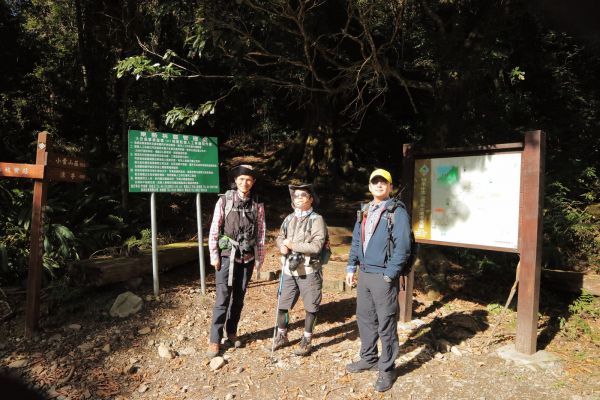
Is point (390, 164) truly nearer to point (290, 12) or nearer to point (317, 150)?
point (317, 150)

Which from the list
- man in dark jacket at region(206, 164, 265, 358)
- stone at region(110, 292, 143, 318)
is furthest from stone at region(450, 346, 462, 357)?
stone at region(110, 292, 143, 318)

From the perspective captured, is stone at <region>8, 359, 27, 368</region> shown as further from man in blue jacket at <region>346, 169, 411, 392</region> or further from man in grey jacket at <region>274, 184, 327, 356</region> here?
man in blue jacket at <region>346, 169, 411, 392</region>

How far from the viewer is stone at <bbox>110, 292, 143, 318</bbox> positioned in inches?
208

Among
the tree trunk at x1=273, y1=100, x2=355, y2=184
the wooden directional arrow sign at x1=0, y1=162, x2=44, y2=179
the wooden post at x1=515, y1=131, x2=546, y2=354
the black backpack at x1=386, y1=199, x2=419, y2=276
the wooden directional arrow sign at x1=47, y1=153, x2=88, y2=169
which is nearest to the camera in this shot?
the black backpack at x1=386, y1=199, x2=419, y2=276

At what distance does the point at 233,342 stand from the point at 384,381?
1753 millimetres

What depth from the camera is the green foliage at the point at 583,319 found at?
4.92 metres

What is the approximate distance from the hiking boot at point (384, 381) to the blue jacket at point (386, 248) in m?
0.91

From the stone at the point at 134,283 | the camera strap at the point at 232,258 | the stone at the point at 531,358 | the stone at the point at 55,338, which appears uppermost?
the camera strap at the point at 232,258

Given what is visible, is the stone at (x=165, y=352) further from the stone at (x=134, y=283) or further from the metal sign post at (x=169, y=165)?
the stone at (x=134, y=283)

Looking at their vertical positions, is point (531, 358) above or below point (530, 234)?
below

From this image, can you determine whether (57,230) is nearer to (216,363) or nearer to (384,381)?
(216,363)

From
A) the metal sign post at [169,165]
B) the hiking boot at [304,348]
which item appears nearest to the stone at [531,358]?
the hiking boot at [304,348]

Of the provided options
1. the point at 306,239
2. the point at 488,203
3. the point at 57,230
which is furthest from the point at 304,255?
the point at 57,230

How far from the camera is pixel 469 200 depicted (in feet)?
15.4
